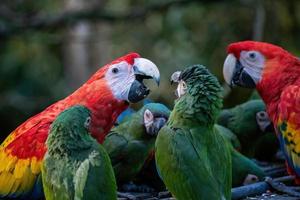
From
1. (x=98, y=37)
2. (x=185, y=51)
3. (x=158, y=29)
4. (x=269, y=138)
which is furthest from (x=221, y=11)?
(x=269, y=138)

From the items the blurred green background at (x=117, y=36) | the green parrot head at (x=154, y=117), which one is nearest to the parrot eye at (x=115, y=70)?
the green parrot head at (x=154, y=117)

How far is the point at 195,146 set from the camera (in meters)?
2.62

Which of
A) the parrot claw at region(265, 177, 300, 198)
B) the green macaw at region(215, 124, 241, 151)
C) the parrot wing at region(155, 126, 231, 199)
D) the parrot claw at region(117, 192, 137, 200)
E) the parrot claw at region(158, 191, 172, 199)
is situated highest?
the parrot wing at region(155, 126, 231, 199)

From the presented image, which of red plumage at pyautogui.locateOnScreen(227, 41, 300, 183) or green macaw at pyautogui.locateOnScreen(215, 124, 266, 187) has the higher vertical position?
red plumage at pyautogui.locateOnScreen(227, 41, 300, 183)

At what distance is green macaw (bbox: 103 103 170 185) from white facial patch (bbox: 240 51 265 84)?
0.56 metres

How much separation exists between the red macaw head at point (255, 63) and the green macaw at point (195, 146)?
808mm

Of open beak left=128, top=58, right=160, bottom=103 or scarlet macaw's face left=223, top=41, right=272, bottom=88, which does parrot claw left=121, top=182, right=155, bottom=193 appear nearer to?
open beak left=128, top=58, right=160, bottom=103

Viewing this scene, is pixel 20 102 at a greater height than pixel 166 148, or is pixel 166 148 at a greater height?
pixel 166 148

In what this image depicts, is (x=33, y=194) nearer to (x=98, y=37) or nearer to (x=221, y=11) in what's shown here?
(x=221, y=11)

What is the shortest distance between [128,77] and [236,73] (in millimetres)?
693

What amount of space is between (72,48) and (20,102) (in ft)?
5.53

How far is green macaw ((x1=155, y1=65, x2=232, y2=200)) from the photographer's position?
2.56 metres

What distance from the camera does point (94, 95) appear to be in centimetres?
323

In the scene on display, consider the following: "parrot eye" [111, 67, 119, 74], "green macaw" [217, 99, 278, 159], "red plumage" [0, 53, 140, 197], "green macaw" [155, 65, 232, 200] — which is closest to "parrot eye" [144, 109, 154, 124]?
"red plumage" [0, 53, 140, 197]
